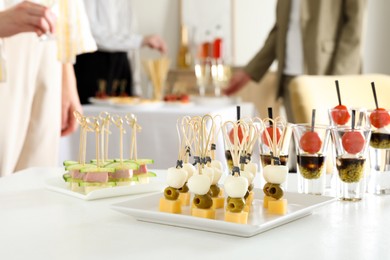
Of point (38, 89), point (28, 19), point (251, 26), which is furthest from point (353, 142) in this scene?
point (251, 26)

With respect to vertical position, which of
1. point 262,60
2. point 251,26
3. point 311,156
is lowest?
point 311,156

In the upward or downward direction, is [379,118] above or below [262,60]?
below

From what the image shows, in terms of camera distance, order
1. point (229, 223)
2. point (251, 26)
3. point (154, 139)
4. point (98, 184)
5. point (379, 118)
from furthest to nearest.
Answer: point (251, 26), point (154, 139), point (379, 118), point (98, 184), point (229, 223)

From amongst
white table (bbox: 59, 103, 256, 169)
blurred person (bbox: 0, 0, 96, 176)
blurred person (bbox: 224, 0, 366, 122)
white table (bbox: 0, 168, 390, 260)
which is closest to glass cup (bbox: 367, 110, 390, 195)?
white table (bbox: 0, 168, 390, 260)

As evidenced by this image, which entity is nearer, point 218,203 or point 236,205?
point 236,205

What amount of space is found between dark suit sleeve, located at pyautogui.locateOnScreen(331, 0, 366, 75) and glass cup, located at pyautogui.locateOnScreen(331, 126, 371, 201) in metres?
2.40

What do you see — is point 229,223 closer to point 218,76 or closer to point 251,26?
point 218,76

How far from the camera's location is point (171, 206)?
1073 millimetres

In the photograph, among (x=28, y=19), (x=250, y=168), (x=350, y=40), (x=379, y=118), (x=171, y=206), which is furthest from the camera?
(x=350, y=40)

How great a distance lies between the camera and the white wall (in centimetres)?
543

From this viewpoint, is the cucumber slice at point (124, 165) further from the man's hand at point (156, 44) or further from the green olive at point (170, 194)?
the man's hand at point (156, 44)

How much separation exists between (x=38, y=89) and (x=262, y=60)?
5.79 feet

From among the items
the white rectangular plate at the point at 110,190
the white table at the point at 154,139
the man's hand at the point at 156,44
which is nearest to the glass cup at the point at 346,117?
the white rectangular plate at the point at 110,190

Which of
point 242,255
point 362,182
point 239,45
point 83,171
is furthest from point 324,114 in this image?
point 239,45
